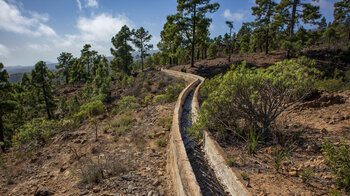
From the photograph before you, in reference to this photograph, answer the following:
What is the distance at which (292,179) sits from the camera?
11.3 ft

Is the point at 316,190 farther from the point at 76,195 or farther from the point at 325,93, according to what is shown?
the point at 325,93

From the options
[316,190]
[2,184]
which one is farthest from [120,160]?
[316,190]

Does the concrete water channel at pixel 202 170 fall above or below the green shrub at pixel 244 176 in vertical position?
below


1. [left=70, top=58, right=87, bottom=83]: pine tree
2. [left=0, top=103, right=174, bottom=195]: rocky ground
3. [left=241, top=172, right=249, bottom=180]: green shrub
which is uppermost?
[left=70, top=58, right=87, bottom=83]: pine tree

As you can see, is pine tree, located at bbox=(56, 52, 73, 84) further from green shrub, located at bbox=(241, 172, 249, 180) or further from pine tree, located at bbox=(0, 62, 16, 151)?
green shrub, located at bbox=(241, 172, 249, 180)

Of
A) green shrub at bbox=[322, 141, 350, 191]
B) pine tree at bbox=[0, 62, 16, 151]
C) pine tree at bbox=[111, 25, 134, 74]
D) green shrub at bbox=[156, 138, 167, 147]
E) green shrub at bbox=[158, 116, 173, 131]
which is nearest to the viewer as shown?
green shrub at bbox=[322, 141, 350, 191]

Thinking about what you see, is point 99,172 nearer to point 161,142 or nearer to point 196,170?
point 161,142

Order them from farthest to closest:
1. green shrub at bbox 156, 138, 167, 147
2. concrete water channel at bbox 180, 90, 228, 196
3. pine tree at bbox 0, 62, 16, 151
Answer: pine tree at bbox 0, 62, 16, 151
green shrub at bbox 156, 138, 167, 147
concrete water channel at bbox 180, 90, 228, 196

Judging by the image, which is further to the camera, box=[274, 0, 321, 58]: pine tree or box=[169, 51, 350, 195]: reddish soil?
box=[274, 0, 321, 58]: pine tree

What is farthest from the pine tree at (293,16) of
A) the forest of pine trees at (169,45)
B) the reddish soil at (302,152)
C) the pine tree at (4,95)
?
the pine tree at (4,95)

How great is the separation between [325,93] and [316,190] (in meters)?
5.57

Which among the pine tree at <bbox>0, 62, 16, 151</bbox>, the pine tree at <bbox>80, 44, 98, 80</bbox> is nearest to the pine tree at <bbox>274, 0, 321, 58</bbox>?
the pine tree at <bbox>0, 62, 16, 151</bbox>

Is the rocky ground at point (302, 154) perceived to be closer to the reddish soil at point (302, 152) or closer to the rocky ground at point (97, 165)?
the reddish soil at point (302, 152)

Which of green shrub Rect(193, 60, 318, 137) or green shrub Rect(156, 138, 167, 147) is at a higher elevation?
green shrub Rect(193, 60, 318, 137)
